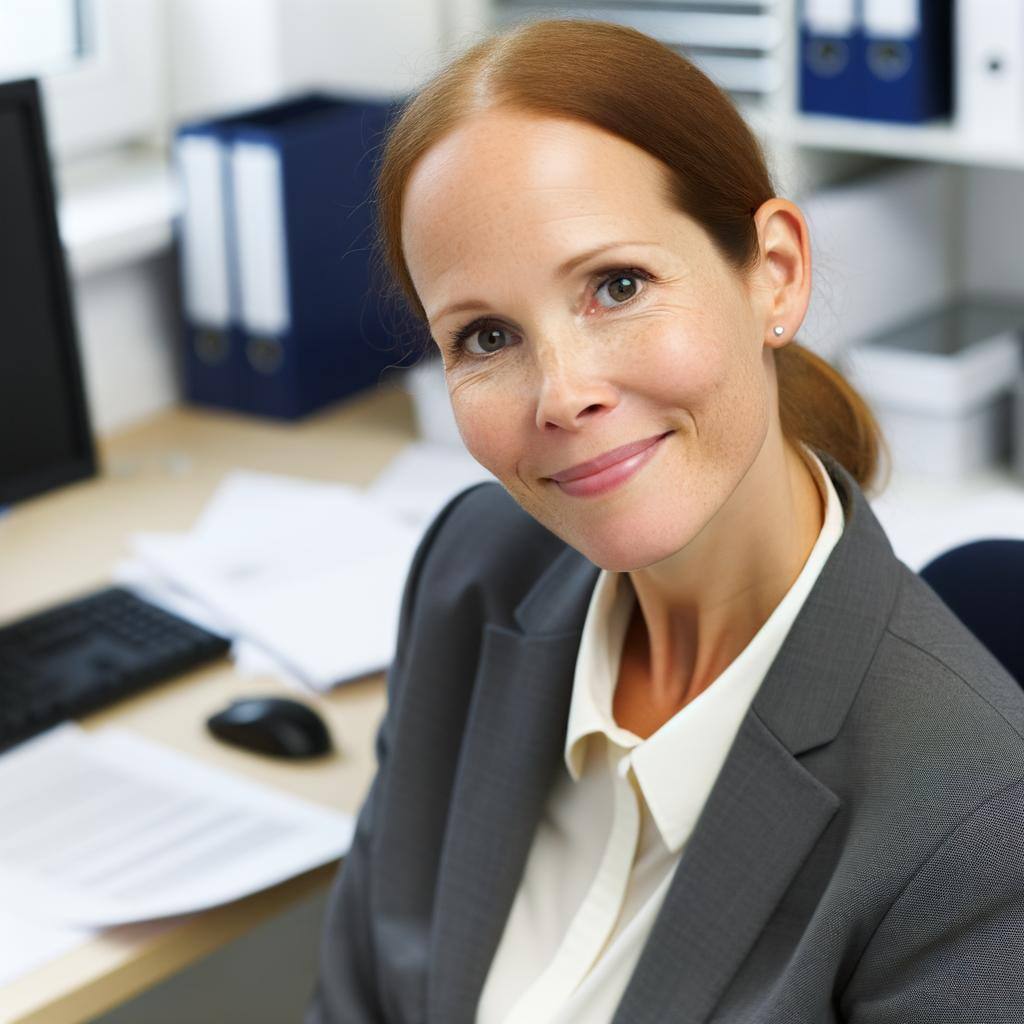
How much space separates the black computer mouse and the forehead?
58 cm

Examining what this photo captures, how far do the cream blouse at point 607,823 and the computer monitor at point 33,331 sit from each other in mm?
763

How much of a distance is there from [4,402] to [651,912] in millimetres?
928

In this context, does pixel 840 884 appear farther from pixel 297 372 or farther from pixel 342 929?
pixel 297 372

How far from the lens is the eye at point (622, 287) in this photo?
3.06 ft

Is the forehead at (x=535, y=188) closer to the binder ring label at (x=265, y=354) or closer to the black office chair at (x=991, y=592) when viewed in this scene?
the black office chair at (x=991, y=592)

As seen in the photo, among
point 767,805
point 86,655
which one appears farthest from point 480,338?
point 86,655

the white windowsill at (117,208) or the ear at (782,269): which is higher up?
the ear at (782,269)

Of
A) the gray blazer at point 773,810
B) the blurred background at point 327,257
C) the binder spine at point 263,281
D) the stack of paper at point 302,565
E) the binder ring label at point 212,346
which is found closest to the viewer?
the gray blazer at point 773,810

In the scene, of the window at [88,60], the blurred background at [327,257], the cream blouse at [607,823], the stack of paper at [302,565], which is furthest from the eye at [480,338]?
the window at [88,60]

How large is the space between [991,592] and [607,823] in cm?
33

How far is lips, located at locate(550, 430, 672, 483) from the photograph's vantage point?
3.08 ft

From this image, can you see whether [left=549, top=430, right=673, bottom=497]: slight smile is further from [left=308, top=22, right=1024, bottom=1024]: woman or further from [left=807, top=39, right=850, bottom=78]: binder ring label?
[left=807, top=39, right=850, bottom=78]: binder ring label

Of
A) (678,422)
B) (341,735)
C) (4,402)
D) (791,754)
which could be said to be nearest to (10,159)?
(4,402)

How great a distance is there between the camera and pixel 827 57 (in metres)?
1.96
